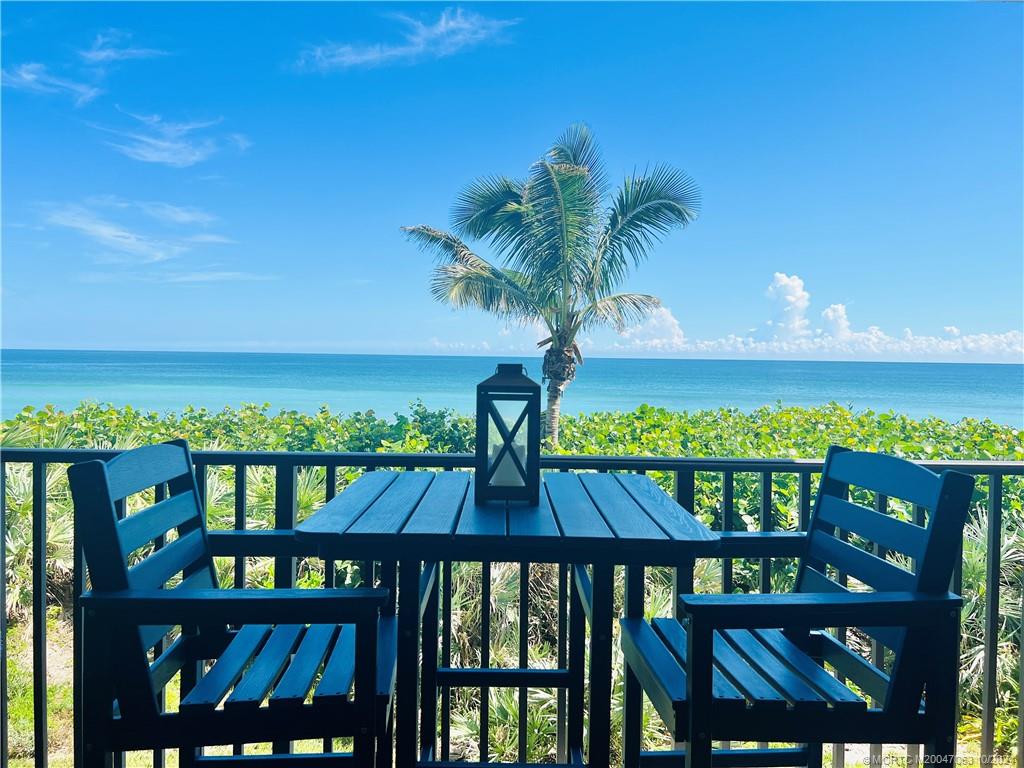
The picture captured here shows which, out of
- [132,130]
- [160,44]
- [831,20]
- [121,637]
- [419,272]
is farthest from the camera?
[419,272]

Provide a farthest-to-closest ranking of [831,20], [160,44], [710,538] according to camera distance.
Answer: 1. [160,44]
2. [831,20]
3. [710,538]

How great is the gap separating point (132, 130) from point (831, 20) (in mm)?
33922

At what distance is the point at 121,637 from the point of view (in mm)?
1219

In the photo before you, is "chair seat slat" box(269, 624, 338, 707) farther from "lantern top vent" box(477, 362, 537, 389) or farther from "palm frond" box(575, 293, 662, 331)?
"palm frond" box(575, 293, 662, 331)

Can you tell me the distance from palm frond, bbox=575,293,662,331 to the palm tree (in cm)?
2

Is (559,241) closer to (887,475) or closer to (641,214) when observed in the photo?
(641,214)

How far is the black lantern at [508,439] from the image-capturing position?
1.58 metres

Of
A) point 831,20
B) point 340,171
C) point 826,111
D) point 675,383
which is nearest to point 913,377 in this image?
point 675,383

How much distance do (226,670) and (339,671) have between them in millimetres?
255

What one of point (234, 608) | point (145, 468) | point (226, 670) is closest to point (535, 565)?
point (226, 670)

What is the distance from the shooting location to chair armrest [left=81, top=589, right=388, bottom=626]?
118 cm

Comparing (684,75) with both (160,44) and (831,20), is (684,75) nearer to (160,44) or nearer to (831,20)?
(831,20)

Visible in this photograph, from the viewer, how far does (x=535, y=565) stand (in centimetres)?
446

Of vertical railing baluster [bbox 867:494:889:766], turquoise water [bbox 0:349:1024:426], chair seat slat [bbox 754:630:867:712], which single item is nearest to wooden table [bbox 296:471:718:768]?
chair seat slat [bbox 754:630:867:712]
